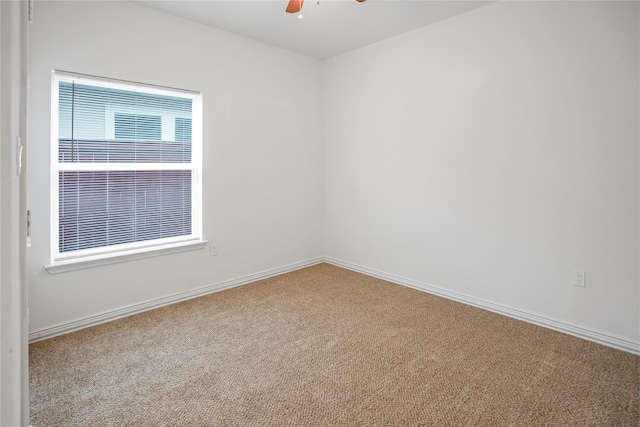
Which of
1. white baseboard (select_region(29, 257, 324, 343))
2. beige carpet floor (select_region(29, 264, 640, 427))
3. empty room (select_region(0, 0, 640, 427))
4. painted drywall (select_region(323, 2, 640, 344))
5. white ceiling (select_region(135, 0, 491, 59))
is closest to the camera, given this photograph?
beige carpet floor (select_region(29, 264, 640, 427))

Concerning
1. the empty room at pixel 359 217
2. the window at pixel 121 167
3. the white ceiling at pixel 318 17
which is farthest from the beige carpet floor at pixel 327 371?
the white ceiling at pixel 318 17

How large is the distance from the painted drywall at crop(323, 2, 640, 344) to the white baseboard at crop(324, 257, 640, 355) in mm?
40

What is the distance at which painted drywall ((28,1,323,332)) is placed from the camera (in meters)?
2.51

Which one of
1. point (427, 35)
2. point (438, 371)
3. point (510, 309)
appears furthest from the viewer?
point (427, 35)

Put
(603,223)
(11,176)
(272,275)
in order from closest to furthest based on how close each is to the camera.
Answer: (11,176) < (603,223) < (272,275)

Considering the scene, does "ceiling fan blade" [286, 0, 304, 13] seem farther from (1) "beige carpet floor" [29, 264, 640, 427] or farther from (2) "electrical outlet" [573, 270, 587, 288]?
(2) "electrical outlet" [573, 270, 587, 288]

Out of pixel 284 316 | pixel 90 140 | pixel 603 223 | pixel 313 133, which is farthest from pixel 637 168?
pixel 90 140

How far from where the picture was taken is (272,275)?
4016 millimetres

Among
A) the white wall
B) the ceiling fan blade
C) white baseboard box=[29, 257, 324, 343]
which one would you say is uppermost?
the ceiling fan blade

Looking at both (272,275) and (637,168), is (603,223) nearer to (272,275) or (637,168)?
(637,168)

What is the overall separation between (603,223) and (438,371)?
63.0 inches

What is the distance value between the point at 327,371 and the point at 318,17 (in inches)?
114

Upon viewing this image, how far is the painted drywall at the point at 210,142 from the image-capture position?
2.51 meters

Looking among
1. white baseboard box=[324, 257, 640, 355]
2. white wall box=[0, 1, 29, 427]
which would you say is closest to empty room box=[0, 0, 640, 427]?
white baseboard box=[324, 257, 640, 355]
